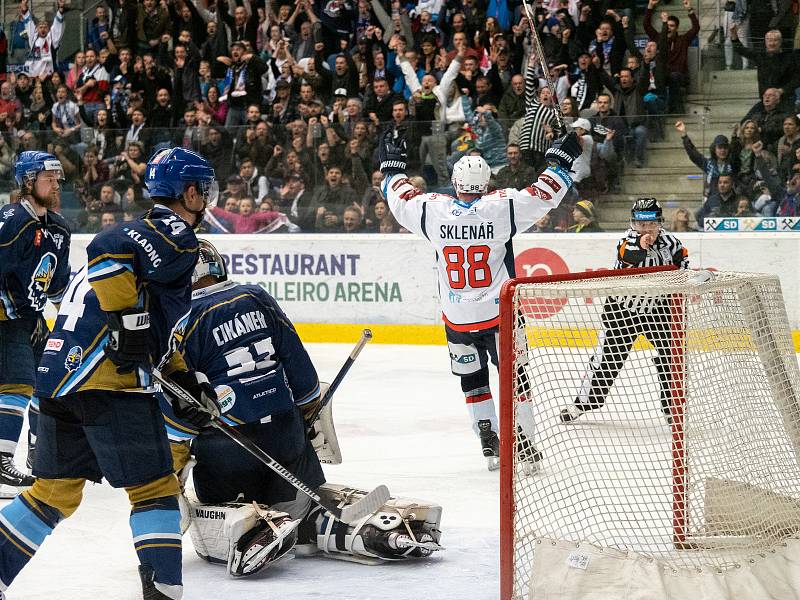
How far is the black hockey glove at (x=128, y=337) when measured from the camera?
285 cm

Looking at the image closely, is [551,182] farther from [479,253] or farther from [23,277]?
[23,277]

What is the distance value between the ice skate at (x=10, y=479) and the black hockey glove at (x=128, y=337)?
1.88 meters

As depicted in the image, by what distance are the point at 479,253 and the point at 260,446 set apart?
1.79 meters

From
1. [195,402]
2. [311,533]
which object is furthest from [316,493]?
[195,402]

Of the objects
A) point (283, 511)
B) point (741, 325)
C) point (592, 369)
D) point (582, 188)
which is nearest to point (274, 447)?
point (283, 511)

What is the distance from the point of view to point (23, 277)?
4520 millimetres

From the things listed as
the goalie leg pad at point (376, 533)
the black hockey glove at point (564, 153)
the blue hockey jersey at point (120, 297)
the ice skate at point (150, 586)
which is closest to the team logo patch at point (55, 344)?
the blue hockey jersey at point (120, 297)

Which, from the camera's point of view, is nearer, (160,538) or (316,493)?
(160,538)

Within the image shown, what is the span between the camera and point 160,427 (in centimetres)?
295

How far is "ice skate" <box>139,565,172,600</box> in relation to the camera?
2.97 meters

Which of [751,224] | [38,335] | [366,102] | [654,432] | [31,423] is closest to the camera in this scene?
[654,432]

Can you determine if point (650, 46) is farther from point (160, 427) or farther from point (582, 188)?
point (160, 427)

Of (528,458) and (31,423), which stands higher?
(528,458)

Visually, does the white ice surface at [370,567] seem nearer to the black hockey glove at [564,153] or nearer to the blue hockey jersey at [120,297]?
the blue hockey jersey at [120,297]
